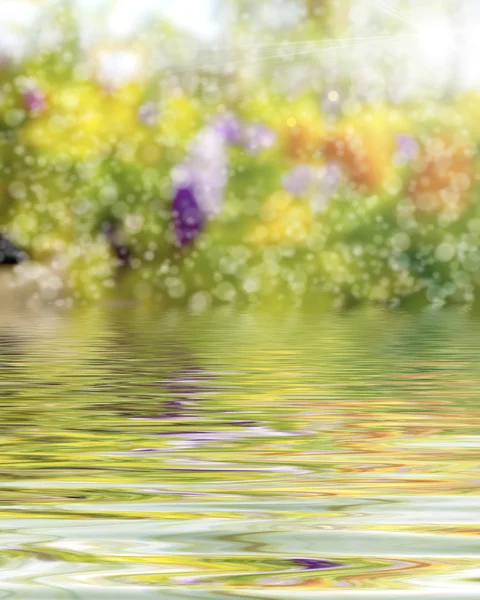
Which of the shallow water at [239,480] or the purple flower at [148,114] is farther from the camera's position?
the purple flower at [148,114]

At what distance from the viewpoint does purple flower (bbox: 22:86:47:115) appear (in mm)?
23781

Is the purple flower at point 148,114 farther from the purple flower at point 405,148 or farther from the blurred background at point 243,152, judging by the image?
the purple flower at point 405,148

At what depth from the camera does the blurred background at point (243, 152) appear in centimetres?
2309

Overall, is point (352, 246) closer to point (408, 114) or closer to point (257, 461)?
point (408, 114)

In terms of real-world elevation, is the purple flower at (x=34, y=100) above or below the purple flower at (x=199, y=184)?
above

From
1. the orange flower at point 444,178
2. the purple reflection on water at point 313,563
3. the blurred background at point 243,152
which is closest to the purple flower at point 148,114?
the blurred background at point 243,152

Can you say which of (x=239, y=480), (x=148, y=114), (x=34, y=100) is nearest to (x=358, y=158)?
(x=148, y=114)

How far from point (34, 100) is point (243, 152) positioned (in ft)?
10.7

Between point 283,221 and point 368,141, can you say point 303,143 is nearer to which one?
point 368,141

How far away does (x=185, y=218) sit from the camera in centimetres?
2333

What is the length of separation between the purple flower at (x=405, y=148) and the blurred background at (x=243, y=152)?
3 centimetres

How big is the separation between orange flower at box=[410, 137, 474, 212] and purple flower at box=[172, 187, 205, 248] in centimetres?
319

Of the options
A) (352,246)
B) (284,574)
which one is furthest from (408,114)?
(284,574)

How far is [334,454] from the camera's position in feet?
12.8
